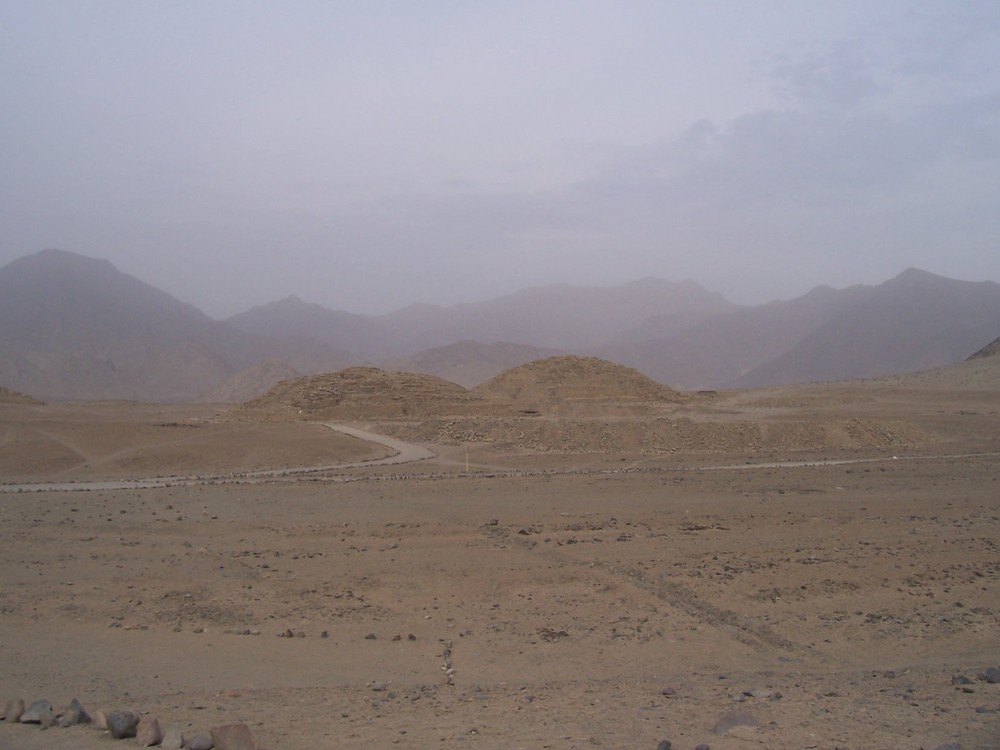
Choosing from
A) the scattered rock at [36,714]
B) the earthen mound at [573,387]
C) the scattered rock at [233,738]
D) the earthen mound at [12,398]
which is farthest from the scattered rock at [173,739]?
the earthen mound at [12,398]

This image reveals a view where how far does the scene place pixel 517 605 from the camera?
11.6 m

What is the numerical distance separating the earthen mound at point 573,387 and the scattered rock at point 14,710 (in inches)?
1662

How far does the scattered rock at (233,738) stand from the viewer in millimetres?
6059

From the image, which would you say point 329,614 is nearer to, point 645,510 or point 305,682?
point 305,682

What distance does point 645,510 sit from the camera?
17984mm

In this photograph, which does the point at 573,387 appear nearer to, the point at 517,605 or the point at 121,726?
the point at 517,605

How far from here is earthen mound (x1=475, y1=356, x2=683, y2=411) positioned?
5216 centimetres

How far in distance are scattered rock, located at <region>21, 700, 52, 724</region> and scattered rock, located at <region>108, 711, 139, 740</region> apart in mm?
746

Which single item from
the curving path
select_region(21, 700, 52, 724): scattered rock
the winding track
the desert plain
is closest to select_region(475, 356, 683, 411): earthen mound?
Result: the curving path

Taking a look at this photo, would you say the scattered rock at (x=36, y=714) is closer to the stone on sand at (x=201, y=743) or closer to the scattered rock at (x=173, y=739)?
the scattered rock at (x=173, y=739)

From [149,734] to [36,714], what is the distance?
1290mm

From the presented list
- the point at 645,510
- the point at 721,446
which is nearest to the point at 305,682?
the point at 645,510

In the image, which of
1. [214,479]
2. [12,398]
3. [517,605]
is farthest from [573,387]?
[517,605]

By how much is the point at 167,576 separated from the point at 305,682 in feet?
16.7
